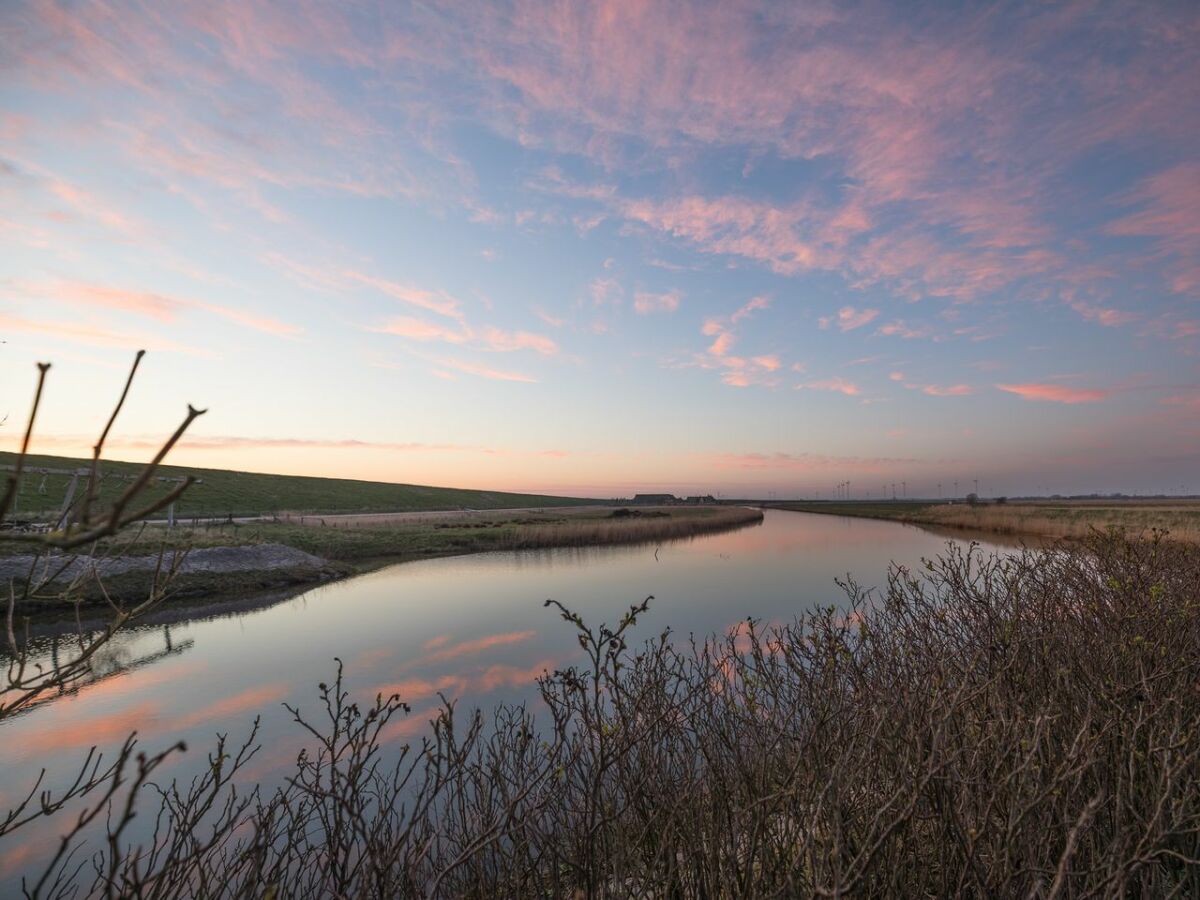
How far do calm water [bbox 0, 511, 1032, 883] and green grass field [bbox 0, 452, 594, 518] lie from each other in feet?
155

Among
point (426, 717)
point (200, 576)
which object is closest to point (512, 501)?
point (200, 576)

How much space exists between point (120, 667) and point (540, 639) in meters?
11.1

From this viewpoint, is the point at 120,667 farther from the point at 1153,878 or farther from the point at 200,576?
the point at 1153,878

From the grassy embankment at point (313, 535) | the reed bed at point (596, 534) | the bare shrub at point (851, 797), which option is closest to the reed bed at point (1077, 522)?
the bare shrub at point (851, 797)

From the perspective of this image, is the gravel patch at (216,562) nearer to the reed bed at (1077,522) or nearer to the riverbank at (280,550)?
the riverbank at (280,550)

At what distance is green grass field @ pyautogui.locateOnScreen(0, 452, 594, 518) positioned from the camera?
7044 centimetres

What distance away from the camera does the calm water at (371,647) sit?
1162cm

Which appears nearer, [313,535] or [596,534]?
[313,535]

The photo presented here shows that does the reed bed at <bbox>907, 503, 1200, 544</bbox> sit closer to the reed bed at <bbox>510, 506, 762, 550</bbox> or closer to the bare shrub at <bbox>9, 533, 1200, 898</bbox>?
the bare shrub at <bbox>9, 533, 1200, 898</bbox>

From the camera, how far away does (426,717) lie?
41.2ft

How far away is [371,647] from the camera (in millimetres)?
17984

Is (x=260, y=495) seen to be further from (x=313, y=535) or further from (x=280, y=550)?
(x=280, y=550)

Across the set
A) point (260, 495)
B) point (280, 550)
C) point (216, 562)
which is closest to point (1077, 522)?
point (280, 550)

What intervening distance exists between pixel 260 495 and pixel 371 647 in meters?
91.3
